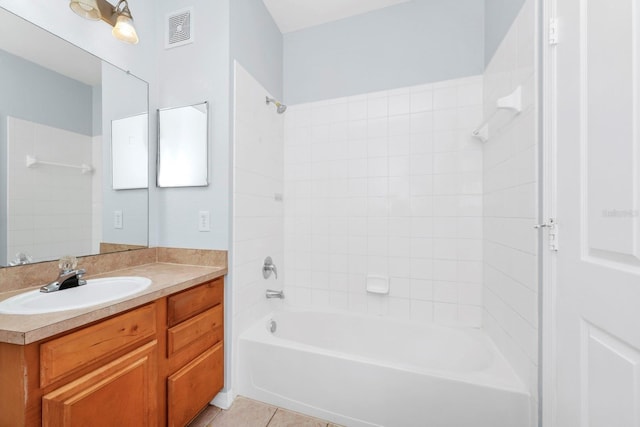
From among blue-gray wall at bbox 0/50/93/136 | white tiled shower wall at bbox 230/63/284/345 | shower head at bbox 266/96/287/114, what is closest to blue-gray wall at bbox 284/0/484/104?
shower head at bbox 266/96/287/114

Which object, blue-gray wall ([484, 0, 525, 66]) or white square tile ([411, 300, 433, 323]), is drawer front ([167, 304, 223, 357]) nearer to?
white square tile ([411, 300, 433, 323])

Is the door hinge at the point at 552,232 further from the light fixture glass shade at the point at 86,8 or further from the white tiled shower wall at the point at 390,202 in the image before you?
the light fixture glass shade at the point at 86,8

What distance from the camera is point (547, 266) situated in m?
1.01

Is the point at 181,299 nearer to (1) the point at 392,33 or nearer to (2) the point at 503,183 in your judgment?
(2) the point at 503,183

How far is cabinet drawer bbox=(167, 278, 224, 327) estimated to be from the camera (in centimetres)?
121

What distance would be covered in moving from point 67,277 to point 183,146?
3.00 feet

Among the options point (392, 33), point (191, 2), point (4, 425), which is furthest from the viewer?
point (392, 33)

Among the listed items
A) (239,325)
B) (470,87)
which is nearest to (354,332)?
(239,325)

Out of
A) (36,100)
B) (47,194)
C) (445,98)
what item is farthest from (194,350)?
(445,98)

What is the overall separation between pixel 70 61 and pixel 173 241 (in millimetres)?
1066

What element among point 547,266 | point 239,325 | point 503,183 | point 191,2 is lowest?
point 239,325

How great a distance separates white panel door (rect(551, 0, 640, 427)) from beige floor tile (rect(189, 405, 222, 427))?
64.6 inches

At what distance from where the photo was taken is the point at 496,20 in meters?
1.54

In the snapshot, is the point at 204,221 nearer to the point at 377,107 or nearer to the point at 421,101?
the point at 377,107
